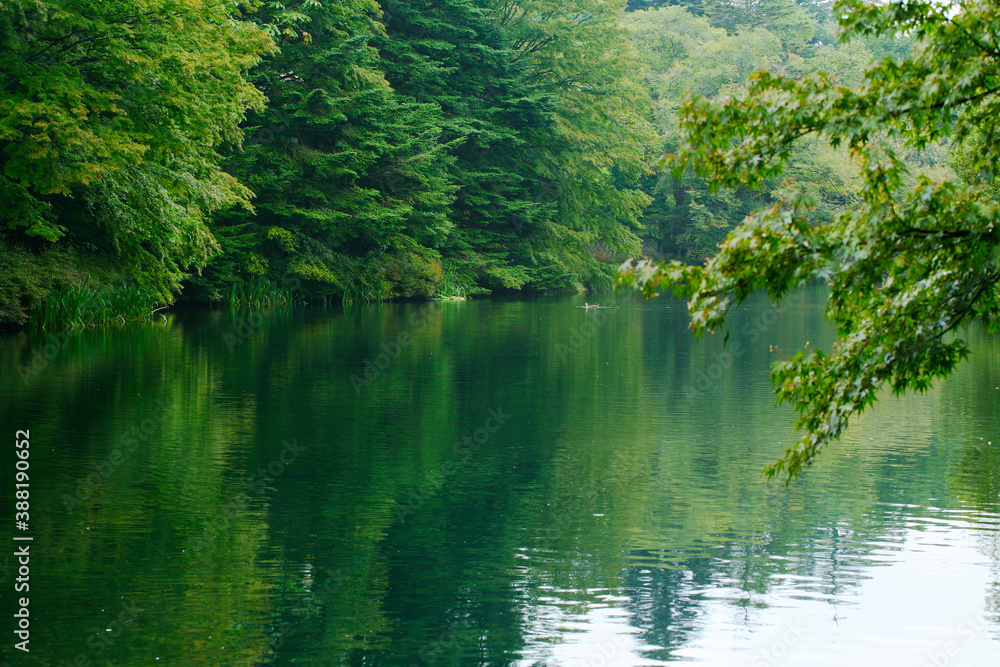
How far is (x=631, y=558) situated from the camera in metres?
7.34

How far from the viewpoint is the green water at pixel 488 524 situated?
5945mm
